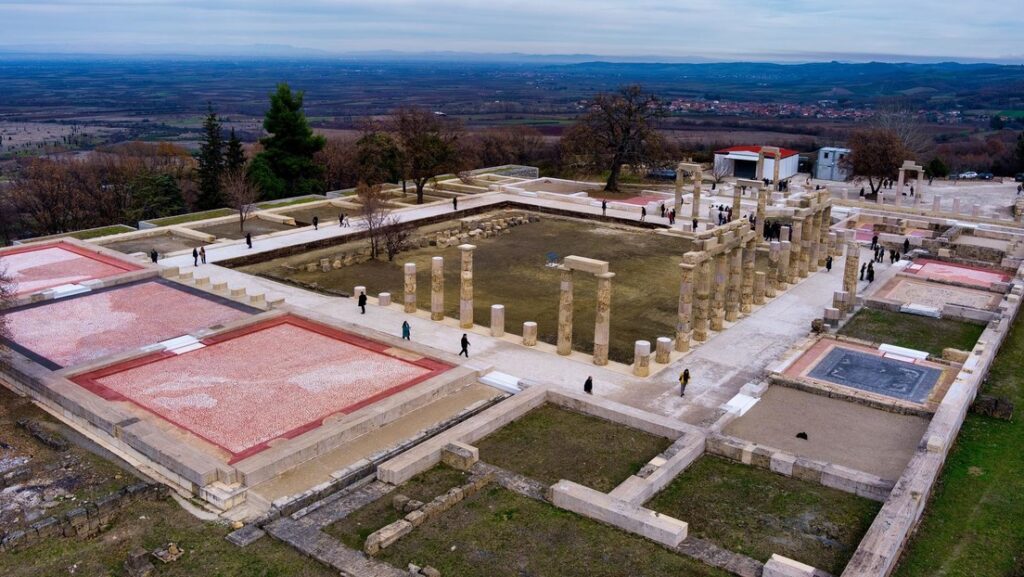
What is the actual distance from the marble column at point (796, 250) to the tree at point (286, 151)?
31220 mm

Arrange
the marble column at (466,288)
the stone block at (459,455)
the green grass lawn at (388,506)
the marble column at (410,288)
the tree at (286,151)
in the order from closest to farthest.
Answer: the green grass lawn at (388,506) → the stone block at (459,455) → the marble column at (466,288) → the marble column at (410,288) → the tree at (286,151)

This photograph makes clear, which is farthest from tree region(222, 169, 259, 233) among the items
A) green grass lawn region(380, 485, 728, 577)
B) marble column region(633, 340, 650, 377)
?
green grass lawn region(380, 485, 728, 577)

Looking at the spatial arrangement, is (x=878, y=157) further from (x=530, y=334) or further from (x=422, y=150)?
(x=530, y=334)

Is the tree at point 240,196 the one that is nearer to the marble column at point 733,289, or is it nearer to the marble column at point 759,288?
the marble column at point 733,289

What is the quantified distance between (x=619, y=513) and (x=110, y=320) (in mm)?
18583

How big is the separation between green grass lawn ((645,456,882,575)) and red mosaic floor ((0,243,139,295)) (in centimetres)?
2366

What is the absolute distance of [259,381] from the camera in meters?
21.5

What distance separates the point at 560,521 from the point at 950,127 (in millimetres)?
145783

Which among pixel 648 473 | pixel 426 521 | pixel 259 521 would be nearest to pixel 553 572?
pixel 426 521

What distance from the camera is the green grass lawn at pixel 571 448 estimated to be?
17.5m

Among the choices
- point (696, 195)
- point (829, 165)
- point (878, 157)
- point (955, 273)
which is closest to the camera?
point (955, 273)

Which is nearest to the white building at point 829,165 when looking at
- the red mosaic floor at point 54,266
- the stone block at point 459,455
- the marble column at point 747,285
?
the marble column at point 747,285

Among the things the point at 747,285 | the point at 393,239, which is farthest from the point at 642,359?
the point at 393,239

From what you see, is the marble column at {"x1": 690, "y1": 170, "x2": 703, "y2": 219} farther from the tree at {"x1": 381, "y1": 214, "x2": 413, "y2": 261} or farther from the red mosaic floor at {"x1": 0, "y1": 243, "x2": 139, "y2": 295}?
the red mosaic floor at {"x1": 0, "y1": 243, "x2": 139, "y2": 295}
